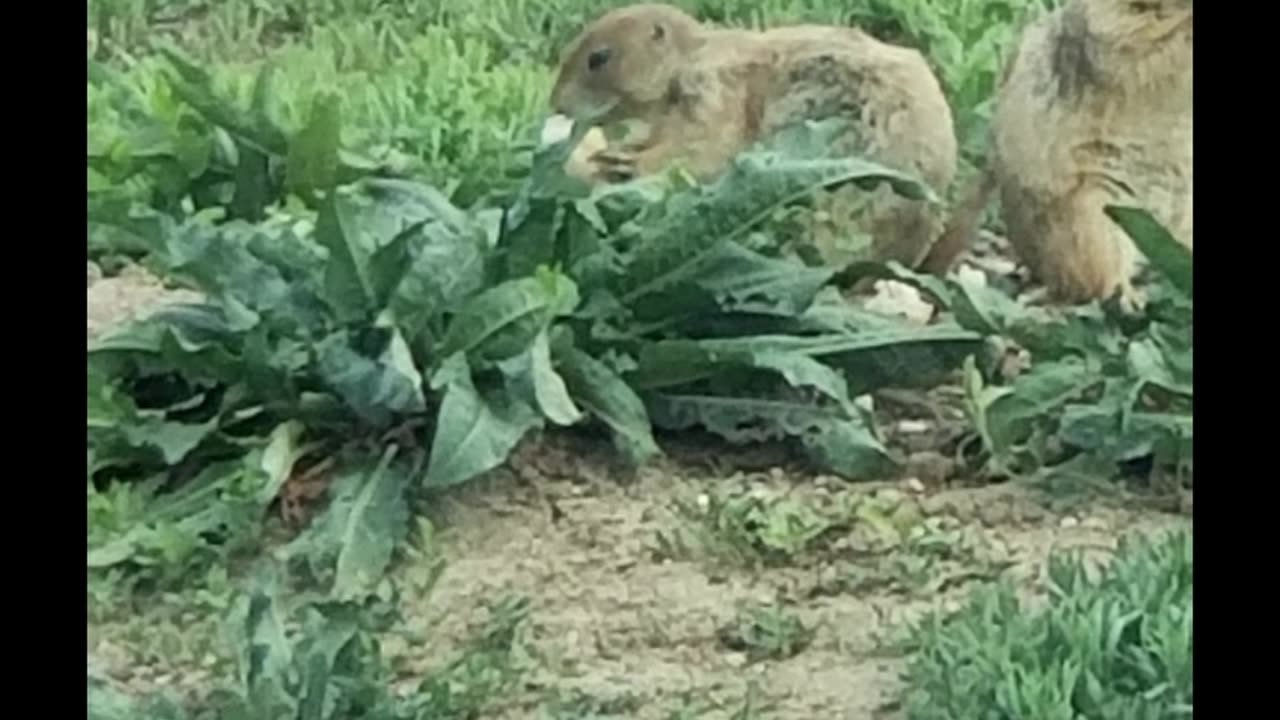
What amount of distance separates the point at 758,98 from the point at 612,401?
123cm

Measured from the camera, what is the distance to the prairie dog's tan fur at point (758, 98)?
19.7 ft

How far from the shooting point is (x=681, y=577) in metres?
4.80

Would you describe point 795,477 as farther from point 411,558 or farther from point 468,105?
point 468,105

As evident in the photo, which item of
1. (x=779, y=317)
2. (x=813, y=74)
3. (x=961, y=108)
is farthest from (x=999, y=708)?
(x=961, y=108)

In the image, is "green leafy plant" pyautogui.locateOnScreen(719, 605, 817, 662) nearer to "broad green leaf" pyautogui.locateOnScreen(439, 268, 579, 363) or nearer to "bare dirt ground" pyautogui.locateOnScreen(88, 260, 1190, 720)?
"bare dirt ground" pyautogui.locateOnScreen(88, 260, 1190, 720)

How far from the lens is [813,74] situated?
20.2 ft

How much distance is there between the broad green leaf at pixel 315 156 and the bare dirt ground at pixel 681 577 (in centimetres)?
104

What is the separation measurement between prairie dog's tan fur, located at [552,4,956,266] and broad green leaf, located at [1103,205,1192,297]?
707 mm

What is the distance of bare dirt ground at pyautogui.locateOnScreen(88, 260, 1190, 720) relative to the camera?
443cm

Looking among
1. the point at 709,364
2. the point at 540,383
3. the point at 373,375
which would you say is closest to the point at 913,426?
the point at 709,364

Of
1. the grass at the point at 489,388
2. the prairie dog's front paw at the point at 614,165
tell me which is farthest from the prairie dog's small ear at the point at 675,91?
the grass at the point at 489,388

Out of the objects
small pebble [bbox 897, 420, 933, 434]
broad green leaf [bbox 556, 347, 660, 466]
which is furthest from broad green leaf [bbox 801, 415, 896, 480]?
broad green leaf [bbox 556, 347, 660, 466]

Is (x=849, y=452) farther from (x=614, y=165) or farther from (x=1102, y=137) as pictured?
(x=614, y=165)

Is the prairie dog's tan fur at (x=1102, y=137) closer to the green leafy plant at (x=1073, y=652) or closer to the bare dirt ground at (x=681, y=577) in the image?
the bare dirt ground at (x=681, y=577)
